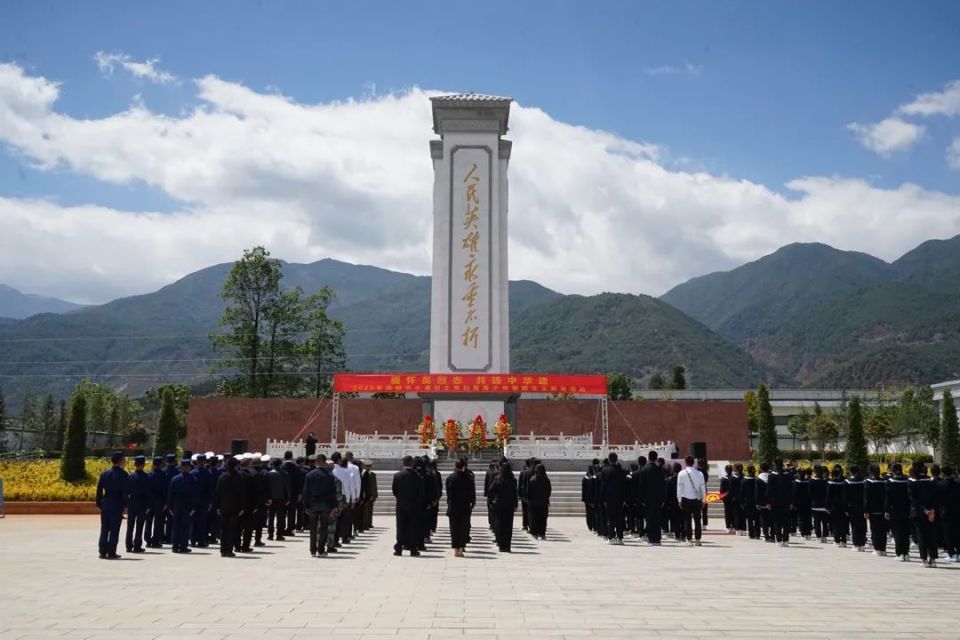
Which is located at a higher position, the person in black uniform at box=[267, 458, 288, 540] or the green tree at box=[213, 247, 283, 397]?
the green tree at box=[213, 247, 283, 397]

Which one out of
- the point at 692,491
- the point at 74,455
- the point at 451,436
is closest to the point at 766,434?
the point at 451,436

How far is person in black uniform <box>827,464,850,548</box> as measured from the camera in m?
13.8

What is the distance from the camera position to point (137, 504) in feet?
38.3

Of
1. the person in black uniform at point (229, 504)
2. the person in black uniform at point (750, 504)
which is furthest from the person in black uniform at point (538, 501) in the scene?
the person in black uniform at point (229, 504)

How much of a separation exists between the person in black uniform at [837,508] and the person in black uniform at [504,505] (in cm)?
528

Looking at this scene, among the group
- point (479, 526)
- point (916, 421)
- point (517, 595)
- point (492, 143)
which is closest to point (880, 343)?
point (916, 421)

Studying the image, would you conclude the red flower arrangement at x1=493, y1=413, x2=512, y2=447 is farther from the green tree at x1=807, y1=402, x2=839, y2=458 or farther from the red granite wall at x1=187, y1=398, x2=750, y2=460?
the green tree at x1=807, y1=402, x2=839, y2=458

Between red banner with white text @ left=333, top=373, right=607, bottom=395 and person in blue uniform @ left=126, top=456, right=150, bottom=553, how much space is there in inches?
627

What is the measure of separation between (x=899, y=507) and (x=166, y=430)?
25.5m

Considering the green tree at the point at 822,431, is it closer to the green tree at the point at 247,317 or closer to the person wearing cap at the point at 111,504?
the green tree at the point at 247,317

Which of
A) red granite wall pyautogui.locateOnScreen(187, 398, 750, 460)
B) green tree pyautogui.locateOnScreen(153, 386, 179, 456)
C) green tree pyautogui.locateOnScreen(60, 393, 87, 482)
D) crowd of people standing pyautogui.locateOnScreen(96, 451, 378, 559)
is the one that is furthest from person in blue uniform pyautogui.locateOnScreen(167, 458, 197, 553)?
red granite wall pyautogui.locateOnScreen(187, 398, 750, 460)

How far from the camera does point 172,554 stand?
11.7 metres

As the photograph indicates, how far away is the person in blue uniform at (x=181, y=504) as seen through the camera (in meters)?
11.9

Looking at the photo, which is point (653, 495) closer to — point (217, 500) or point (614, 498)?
point (614, 498)
